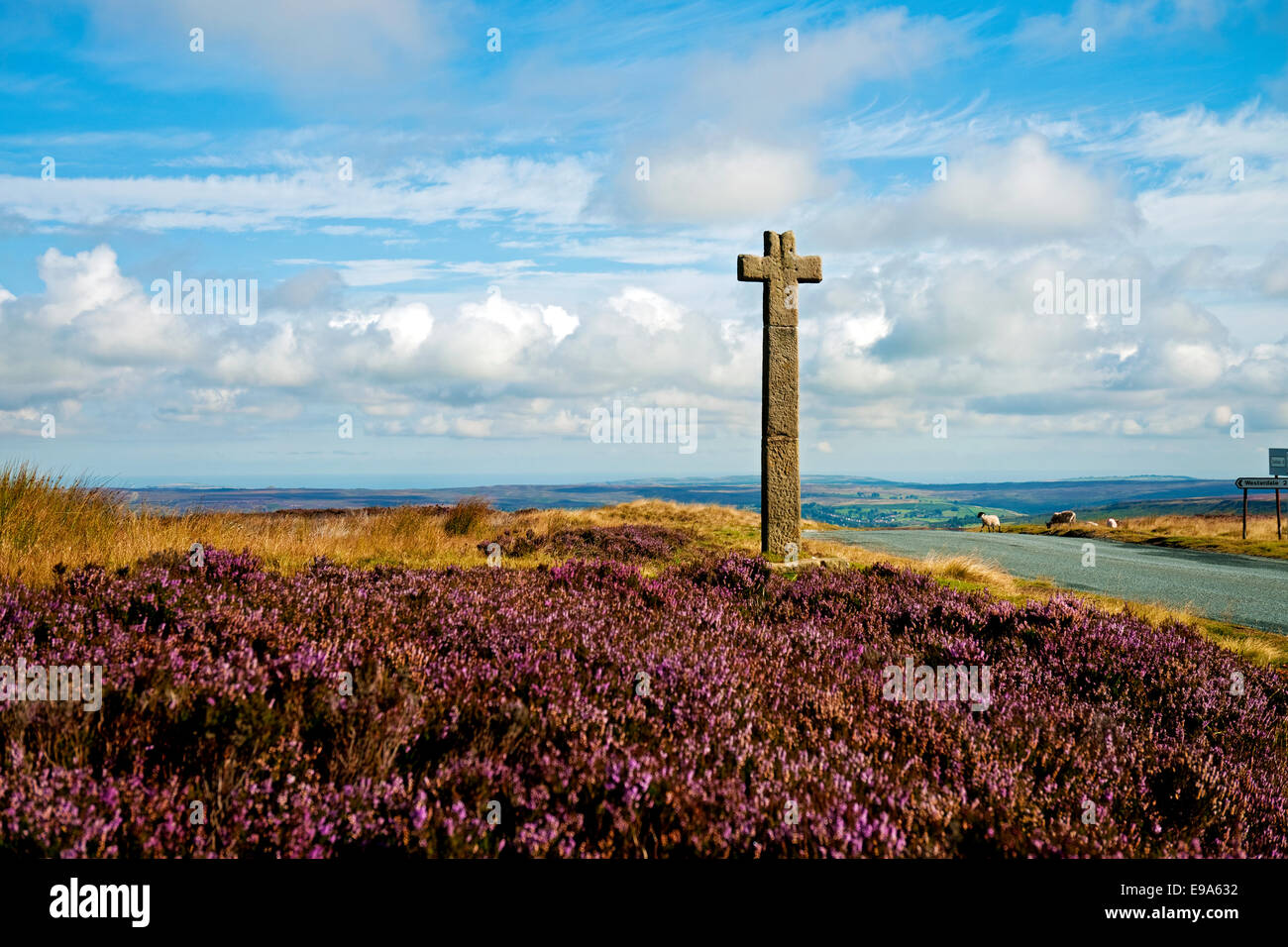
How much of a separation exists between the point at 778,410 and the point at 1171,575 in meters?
Answer: 9.75

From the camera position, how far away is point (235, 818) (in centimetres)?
223

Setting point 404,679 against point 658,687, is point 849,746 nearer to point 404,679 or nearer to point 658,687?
point 658,687

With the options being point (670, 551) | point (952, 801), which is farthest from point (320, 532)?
point (952, 801)

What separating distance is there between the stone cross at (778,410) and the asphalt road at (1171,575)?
4945 mm

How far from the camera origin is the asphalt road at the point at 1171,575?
998cm

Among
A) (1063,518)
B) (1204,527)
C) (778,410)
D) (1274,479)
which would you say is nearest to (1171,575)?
(778,410)

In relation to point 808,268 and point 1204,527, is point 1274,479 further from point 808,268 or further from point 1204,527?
point 808,268

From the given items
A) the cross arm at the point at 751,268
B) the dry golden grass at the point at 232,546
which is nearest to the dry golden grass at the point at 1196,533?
the dry golden grass at the point at 232,546

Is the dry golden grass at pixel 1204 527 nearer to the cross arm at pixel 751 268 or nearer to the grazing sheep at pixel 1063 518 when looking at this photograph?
the grazing sheep at pixel 1063 518

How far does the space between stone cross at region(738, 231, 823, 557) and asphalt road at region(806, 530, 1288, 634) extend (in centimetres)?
495

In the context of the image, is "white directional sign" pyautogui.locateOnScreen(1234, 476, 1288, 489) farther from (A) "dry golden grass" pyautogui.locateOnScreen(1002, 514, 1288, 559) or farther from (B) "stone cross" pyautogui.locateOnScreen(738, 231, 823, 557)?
(B) "stone cross" pyautogui.locateOnScreen(738, 231, 823, 557)

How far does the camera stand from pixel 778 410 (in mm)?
10344

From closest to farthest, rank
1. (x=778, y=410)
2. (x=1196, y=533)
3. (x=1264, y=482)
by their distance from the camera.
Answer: (x=778, y=410) < (x=1264, y=482) < (x=1196, y=533)

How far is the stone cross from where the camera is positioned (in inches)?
406
